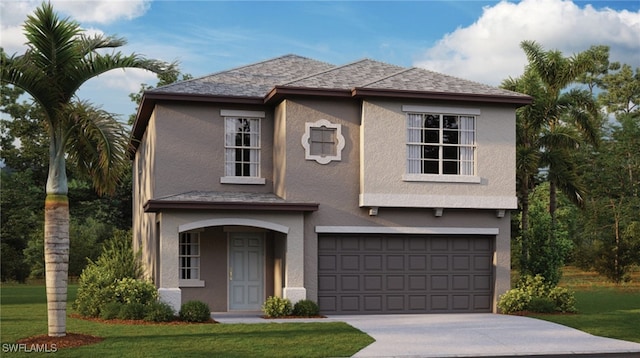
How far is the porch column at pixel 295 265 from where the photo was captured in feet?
73.2

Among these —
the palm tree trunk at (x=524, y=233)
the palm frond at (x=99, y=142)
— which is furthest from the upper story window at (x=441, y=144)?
the palm frond at (x=99, y=142)

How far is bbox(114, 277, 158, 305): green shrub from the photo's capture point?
21375 millimetres

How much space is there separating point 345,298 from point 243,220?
12.0 feet

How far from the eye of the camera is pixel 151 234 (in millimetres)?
25234

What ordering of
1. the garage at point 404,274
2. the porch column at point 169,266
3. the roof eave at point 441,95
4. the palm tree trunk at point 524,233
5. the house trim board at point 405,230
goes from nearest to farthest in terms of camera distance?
the porch column at point 169,266 → the roof eave at point 441,95 → the house trim board at point 405,230 → the garage at point 404,274 → the palm tree trunk at point 524,233

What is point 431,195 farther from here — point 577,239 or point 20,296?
point 577,239

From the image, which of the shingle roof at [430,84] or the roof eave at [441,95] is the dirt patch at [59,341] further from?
the shingle roof at [430,84]

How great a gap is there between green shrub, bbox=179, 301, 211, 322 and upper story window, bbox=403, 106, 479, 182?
677 cm

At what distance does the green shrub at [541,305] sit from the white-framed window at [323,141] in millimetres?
6764

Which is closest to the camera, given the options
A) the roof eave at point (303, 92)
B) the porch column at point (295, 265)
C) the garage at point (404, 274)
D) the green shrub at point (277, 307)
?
the green shrub at point (277, 307)

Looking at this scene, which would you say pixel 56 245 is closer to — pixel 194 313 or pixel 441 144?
pixel 194 313

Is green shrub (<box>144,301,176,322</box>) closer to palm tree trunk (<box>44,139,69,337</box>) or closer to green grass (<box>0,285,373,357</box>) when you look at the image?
green grass (<box>0,285,373,357</box>)

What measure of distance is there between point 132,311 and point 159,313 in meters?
0.68

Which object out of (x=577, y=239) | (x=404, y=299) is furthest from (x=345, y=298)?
(x=577, y=239)
